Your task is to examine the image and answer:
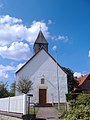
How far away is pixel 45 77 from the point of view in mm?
46688

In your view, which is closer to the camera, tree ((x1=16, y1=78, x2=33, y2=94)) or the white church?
tree ((x1=16, y1=78, x2=33, y2=94))

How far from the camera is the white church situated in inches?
1804

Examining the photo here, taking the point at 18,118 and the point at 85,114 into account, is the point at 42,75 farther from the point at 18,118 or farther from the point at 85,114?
the point at 85,114

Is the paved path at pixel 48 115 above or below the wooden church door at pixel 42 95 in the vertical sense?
below

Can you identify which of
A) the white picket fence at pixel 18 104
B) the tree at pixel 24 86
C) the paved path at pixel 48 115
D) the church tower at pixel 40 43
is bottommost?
the paved path at pixel 48 115

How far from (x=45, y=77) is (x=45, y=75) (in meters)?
0.38

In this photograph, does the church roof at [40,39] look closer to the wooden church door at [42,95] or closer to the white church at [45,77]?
the white church at [45,77]

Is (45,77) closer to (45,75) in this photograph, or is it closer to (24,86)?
(45,75)

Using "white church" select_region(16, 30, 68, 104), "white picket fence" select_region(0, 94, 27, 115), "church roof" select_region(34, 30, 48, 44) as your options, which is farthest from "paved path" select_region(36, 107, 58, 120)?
"church roof" select_region(34, 30, 48, 44)

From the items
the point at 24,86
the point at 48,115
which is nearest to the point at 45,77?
the point at 24,86

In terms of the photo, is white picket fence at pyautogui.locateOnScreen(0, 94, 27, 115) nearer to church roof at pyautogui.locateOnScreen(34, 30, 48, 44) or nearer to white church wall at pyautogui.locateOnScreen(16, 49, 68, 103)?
white church wall at pyautogui.locateOnScreen(16, 49, 68, 103)

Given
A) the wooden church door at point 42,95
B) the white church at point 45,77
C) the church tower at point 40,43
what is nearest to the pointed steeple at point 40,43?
the church tower at point 40,43

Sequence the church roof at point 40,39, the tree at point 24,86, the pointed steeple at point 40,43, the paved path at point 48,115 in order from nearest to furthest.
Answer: the paved path at point 48,115 < the tree at point 24,86 < the pointed steeple at point 40,43 < the church roof at point 40,39

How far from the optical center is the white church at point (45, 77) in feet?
150
